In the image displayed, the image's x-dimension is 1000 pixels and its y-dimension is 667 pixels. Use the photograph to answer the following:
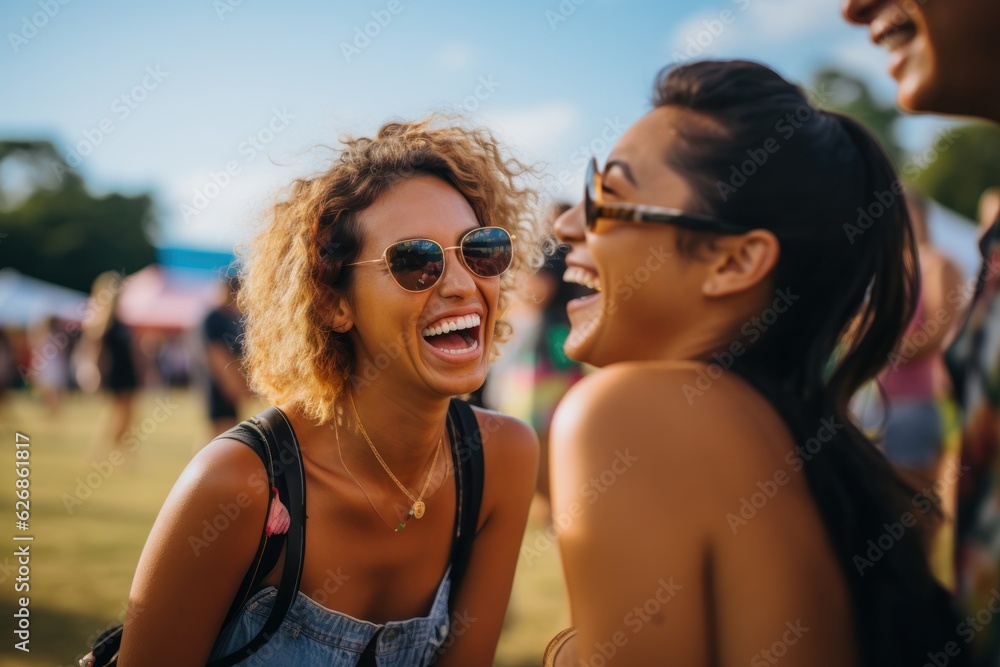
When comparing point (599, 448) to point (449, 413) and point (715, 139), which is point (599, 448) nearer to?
point (715, 139)

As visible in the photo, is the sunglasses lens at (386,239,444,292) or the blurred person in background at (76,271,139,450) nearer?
the sunglasses lens at (386,239,444,292)

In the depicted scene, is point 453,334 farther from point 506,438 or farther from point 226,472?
point 226,472

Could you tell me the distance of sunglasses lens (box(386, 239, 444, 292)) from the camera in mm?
2260

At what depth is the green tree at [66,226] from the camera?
47.4 metres

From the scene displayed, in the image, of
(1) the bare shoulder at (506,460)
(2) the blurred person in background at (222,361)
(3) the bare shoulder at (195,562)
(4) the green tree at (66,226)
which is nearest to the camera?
(3) the bare shoulder at (195,562)

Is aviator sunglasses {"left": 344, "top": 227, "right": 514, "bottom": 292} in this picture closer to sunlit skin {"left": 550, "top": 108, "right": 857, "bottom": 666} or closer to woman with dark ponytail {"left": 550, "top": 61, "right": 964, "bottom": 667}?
woman with dark ponytail {"left": 550, "top": 61, "right": 964, "bottom": 667}

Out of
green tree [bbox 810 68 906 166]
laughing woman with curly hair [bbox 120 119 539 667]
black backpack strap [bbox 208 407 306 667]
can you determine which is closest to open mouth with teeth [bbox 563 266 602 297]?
laughing woman with curly hair [bbox 120 119 539 667]

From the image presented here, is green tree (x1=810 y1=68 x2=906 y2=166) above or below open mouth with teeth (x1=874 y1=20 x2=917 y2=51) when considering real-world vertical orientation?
below

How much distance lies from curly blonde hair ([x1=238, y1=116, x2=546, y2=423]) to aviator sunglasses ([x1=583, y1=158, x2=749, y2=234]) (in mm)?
885

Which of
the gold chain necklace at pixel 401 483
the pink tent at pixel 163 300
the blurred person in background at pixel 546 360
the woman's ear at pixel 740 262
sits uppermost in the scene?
the woman's ear at pixel 740 262

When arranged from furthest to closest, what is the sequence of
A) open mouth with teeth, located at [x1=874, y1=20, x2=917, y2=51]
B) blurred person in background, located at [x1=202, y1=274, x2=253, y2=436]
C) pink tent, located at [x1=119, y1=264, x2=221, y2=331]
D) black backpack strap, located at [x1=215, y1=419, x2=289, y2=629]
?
pink tent, located at [x1=119, y1=264, x2=221, y2=331] → blurred person in background, located at [x1=202, y1=274, x2=253, y2=436] → black backpack strap, located at [x1=215, y1=419, x2=289, y2=629] → open mouth with teeth, located at [x1=874, y1=20, x2=917, y2=51]

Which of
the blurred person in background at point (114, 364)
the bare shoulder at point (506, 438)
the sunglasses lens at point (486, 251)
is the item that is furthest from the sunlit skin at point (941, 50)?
the blurred person in background at point (114, 364)

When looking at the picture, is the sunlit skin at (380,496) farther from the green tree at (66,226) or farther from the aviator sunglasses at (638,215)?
the green tree at (66,226)

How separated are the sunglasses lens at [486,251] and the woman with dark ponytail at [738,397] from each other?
2.00 feet
